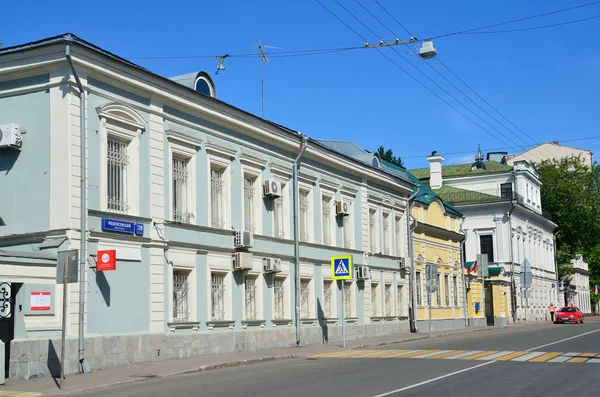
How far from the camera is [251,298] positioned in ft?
80.7

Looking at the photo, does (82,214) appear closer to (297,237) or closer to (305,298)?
(297,237)

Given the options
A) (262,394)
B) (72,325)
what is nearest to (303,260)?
(72,325)

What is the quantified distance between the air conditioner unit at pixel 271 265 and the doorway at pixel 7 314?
9980 millimetres

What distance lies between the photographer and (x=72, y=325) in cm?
1697

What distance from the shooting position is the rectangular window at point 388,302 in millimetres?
34562

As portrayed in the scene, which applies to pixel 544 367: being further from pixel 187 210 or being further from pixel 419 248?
pixel 419 248

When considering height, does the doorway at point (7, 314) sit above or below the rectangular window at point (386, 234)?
below

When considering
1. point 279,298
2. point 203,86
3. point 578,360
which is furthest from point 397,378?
point 279,298

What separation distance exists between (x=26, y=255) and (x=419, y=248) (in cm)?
2542

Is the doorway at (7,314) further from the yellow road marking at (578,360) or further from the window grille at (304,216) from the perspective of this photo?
the window grille at (304,216)

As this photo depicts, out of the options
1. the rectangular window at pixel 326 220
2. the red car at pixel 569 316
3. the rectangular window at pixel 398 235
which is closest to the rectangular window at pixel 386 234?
the rectangular window at pixel 398 235

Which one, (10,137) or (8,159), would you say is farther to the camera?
(8,159)

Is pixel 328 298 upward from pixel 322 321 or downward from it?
upward

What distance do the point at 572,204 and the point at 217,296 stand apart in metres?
57.9
